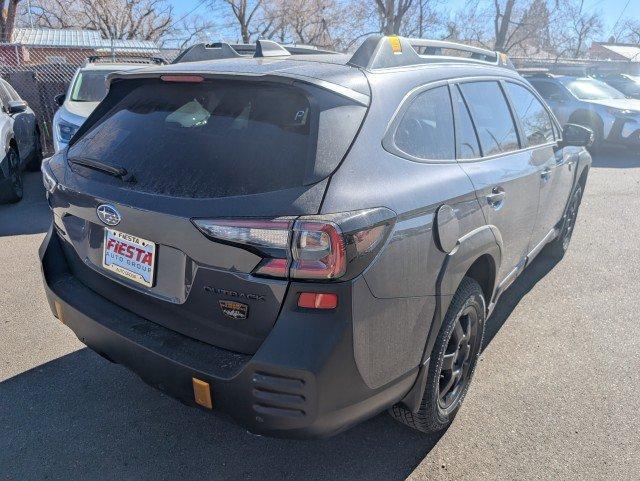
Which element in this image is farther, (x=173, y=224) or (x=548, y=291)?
(x=548, y=291)

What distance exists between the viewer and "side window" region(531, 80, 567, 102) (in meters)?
12.4

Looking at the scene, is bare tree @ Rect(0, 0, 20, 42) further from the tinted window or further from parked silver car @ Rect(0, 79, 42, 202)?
the tinted window

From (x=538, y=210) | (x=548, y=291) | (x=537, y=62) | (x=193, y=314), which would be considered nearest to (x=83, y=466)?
(x=193, y=314)

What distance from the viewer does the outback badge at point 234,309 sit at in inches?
75.7

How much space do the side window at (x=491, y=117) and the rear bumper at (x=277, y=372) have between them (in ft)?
4.85

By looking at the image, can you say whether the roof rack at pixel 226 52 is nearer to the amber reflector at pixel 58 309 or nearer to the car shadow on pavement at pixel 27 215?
the amber reflector at pixel 58 309

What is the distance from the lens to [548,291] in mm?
4613

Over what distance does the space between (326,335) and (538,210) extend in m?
2.49

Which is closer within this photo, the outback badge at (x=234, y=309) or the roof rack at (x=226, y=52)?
the outback badge at (x=234, y=309)

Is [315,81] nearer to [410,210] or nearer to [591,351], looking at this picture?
[410,210]

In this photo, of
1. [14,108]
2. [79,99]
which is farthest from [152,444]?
[79,99]

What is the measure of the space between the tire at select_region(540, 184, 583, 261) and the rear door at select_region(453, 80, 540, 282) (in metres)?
1.67

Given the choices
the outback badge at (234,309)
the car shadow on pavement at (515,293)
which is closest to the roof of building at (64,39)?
the car shadow on pavement at (515,293)

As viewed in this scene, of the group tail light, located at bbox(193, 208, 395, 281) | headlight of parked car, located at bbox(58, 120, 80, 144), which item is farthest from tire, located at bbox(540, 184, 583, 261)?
headlight of parked car, located at bbox(58, 120, 80, 144)
